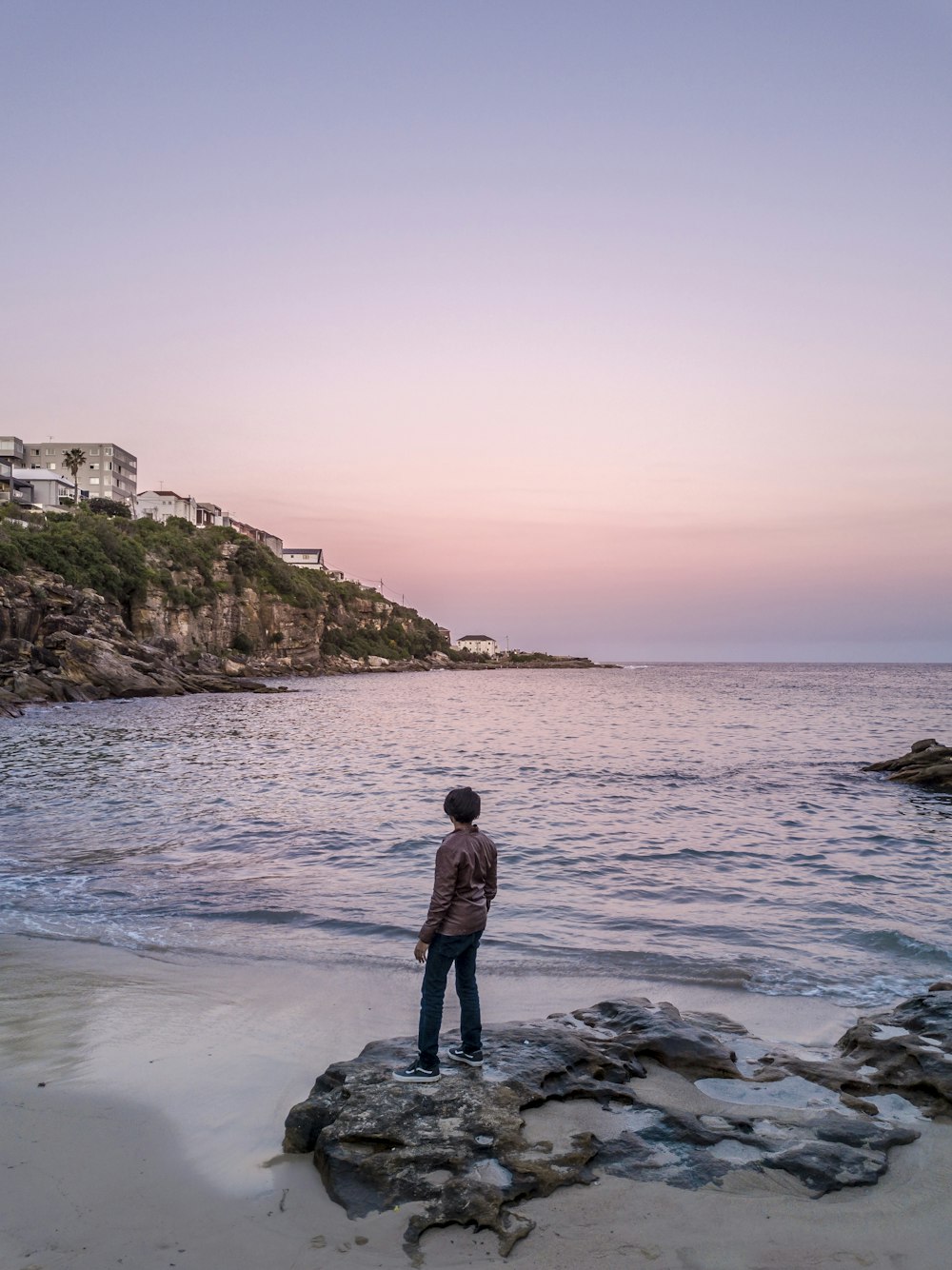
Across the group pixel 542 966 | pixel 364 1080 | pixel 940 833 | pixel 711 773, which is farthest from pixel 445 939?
pixel 711 773

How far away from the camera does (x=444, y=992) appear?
5.50m

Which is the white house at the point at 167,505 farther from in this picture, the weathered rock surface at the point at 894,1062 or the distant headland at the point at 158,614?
the weathered rock surface at the point at 894,1062

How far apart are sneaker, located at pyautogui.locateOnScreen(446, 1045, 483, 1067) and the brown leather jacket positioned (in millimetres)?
751

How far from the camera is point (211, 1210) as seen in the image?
3.99 meters

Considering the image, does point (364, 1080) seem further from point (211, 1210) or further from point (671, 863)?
point (671, 863)

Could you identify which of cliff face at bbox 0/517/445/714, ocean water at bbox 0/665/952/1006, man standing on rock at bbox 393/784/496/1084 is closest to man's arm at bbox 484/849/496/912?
man standing on rock at bbox 393/784/496/1084

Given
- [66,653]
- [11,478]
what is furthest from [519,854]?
[11,478]

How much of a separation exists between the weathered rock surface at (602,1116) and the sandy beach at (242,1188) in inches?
4.7

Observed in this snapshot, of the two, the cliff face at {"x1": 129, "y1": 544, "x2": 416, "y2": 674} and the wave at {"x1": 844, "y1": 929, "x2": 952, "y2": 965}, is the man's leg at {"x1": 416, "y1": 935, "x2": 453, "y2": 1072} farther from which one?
the cliff face at {"x1": 129, "y1": 544, "x2": 416, "y2": 674}

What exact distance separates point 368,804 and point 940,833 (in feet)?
38.8

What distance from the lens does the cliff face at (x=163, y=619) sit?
5378 cm

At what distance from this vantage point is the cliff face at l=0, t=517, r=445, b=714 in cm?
5378

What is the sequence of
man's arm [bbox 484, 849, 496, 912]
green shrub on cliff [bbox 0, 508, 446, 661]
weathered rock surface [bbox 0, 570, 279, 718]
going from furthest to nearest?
green shrub on cliff [bbox 0, 508, 446, 661] < weathered rock surface [bbox 0, 570, 279, 718] < man's arm [bbox 484, 849, 496, 912]

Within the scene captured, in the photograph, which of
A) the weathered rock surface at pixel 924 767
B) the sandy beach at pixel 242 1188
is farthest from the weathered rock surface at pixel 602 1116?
the weathered rock surface at pixel 924 767
